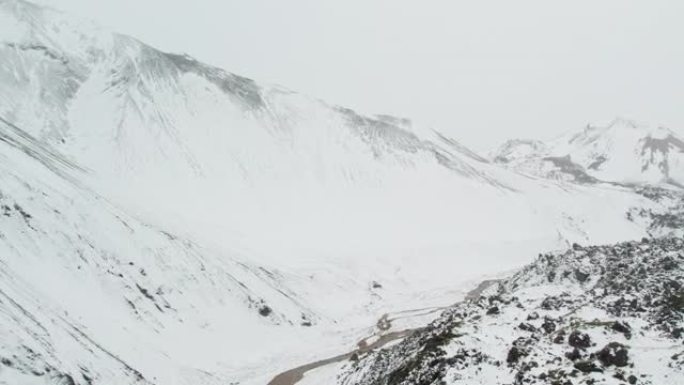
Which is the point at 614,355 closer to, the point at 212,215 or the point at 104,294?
the point at 104,294

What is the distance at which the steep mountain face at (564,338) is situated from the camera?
2345cm

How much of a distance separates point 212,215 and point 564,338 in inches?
3175

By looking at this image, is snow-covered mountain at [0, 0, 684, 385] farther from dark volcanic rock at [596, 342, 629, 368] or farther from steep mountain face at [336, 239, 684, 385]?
dark volcanic rock at [596, 342, 629, 368]

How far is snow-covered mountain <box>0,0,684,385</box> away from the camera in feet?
155

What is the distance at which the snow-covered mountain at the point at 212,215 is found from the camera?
47094mm

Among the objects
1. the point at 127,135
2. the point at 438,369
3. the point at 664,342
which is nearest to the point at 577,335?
the point at 664,342

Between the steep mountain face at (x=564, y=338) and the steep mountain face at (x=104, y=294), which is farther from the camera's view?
the steep mountain face at (x=104, y=294)

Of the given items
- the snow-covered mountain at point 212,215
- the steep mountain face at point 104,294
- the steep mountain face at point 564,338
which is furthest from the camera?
the snow-covered mountain at point 212,215

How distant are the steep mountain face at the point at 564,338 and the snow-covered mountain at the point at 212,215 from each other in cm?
1916

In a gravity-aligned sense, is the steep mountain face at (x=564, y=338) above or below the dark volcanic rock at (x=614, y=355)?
below

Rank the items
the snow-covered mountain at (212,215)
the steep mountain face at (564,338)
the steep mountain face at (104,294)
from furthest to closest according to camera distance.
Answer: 1. the snow-covered mountain at (212,215)
2. the steep mountain face at (104,294)
3. the steep mountain face at (564,338)

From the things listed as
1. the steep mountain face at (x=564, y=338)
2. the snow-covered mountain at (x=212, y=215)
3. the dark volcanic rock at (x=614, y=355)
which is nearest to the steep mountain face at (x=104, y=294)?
the snow-covered mountain at (x=212, y=215)

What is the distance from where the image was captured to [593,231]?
142 metres

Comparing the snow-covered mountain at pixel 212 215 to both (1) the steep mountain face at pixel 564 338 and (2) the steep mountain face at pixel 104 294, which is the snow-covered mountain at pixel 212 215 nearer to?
(2) the steep mountain face at pixel 104 294
